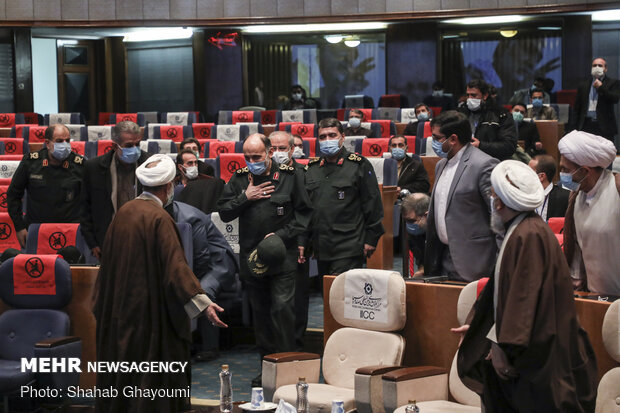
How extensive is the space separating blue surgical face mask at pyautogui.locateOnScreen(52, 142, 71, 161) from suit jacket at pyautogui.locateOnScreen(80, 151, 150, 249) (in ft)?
3.36

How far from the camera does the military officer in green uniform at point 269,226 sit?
18.3ft

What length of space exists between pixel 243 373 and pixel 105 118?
1323 centimetres

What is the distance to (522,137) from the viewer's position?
38.3 ft

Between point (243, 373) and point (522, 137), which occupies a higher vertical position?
point (522, 137)

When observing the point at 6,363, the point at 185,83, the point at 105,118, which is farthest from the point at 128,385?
the point at 185,83

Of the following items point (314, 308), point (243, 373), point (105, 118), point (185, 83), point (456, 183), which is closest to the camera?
point (456, 183)

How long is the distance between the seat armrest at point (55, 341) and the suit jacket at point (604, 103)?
7542mm

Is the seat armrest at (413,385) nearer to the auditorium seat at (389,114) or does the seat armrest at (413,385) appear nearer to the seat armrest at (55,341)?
the seat armrest at (55,341)

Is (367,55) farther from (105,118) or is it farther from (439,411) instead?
(439,411)

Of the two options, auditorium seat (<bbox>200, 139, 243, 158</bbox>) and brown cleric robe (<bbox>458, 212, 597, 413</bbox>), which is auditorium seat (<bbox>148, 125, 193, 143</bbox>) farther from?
brown cleric robe (<bbox>458, 212, 597, 413</bbox>)

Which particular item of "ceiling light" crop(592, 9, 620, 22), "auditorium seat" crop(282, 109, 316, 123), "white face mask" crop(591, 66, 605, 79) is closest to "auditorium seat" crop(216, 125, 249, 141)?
"auditorium seat" crop(282, 109, 316, 123)

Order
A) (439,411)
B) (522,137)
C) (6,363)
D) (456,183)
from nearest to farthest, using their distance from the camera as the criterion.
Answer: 1. (439,411)
2. (456,183)
3. (6,363)
4. (522,137)

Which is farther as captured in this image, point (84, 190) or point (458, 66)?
point (458, 66)

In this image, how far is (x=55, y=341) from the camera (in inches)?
197
